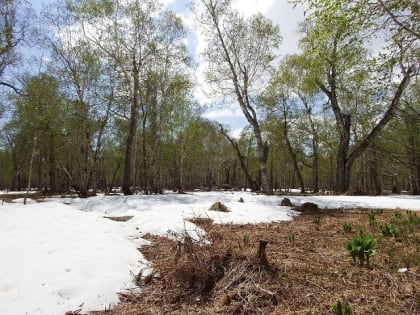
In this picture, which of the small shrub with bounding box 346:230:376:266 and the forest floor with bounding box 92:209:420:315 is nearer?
the forest floor with bounding box 92:209:420:315

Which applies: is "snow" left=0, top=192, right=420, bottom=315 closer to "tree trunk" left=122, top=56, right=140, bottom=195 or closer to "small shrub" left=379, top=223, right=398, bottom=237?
"small shrub" left=379, top=223, right=398, bottom=237

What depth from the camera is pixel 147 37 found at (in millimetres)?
18719

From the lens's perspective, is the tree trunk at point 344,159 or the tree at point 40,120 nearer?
the tree at point 40,120

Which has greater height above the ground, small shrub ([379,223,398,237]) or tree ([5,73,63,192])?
tree ([5,73,63,192])

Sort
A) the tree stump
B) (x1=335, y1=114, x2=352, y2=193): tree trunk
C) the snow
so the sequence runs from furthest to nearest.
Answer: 1. (x1=335, y1=114, x2=352, y2=193): tree trunk
2. the tree stump
3. the snow

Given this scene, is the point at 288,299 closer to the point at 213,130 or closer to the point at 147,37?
the point at 147,37

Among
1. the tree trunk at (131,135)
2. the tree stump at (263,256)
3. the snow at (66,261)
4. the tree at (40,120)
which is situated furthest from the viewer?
the tree trunk at (131,135)

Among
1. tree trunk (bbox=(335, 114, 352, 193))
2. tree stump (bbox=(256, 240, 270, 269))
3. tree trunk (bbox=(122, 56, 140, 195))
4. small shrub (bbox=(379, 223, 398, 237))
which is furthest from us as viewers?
tree trunk (bbox=(335, 114, 352, 193))

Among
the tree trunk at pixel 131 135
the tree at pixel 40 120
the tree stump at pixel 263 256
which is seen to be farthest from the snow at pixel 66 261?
the tree trunk at pixel 131 135

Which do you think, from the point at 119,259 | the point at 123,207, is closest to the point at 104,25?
the point at 123,207

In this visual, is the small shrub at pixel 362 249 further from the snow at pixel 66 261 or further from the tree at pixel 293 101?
the tree at pixel 293 101

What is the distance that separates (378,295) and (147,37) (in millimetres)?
18984

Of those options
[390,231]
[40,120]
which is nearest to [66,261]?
[390,231]

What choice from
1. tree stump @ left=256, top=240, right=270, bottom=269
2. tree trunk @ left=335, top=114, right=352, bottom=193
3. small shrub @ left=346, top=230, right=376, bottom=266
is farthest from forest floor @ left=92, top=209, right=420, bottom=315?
tree trunk @ left=335, top=114, right=352, bottom=193
